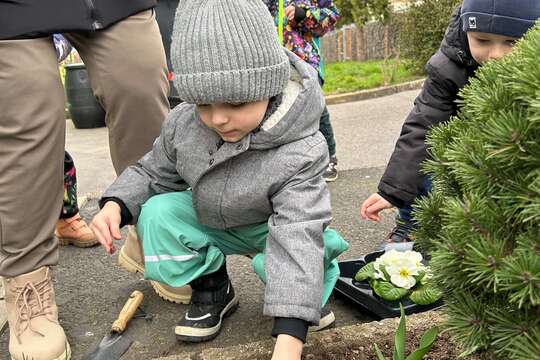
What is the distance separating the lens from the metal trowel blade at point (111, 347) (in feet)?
6.72

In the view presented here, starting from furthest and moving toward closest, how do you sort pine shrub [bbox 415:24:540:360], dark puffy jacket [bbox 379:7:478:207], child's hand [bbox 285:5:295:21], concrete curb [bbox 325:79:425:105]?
1. concrete curb [bbox 325:79:425:105]
2. child's hand [bbox 285:5:295:21]
3. dark puffy jacket [bbox 379:7:478:207]
4. pine shrub [bbox 415:24:540:360]

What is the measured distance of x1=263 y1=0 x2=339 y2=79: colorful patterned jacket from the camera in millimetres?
3877

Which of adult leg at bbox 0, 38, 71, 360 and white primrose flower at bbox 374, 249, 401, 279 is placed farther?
white primrose flower at bbox 374, 249, 401, 279

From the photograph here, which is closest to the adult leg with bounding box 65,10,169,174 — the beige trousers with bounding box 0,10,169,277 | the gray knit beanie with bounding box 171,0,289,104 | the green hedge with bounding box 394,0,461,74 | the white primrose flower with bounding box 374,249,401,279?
the beige trousers with bounding box 0,10,169,277

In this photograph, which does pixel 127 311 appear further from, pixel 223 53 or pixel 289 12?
pixel 289 12

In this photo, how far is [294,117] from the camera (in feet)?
6.10

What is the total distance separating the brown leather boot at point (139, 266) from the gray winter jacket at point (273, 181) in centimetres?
33

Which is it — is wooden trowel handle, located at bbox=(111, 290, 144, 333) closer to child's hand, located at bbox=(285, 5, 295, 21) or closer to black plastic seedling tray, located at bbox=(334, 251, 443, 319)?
black plastic seedling tray, located at bbox=(334, 251, 443, 319)

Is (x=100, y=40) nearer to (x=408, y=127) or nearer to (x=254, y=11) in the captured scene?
(x=254, y=11)

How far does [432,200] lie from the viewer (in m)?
1.41

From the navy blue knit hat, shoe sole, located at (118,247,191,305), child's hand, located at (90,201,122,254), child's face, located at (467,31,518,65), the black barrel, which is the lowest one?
the black barrel

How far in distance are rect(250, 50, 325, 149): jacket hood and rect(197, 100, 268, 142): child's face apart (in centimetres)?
4

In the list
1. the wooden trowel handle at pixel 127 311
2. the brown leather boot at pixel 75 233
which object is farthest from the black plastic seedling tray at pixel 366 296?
the brown leather boot at pixel 75 233

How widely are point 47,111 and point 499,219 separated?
1.44 metres
